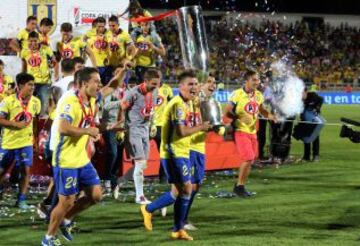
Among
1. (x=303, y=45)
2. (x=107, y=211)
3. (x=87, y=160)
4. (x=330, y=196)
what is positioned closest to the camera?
(x=87, y=160)

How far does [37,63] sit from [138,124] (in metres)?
3.85

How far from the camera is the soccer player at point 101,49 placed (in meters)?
15.5

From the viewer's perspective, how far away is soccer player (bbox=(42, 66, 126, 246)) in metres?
8.23

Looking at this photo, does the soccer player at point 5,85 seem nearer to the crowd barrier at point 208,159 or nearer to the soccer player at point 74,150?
the crowd barrier at point 208,159

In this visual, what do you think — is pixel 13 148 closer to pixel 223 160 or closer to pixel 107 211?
pixel 107 211

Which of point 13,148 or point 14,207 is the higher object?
point 13,148

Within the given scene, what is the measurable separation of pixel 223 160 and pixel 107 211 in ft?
17.8

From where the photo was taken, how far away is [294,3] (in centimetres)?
5375

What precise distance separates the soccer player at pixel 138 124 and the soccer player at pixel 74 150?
131 inches

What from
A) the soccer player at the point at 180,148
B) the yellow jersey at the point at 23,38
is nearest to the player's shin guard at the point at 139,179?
the soccer player at the point at 180,148

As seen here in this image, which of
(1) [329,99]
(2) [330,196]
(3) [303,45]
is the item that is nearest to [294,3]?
(3) [303,45]

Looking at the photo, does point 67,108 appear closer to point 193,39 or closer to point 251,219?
point 251,219

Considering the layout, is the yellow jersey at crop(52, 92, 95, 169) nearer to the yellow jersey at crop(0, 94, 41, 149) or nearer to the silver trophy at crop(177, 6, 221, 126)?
the yellow jersey at crop(0, 94, 41, 149)

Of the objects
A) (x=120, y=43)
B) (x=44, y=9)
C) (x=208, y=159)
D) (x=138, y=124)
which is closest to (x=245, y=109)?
(x=138, y=124)
